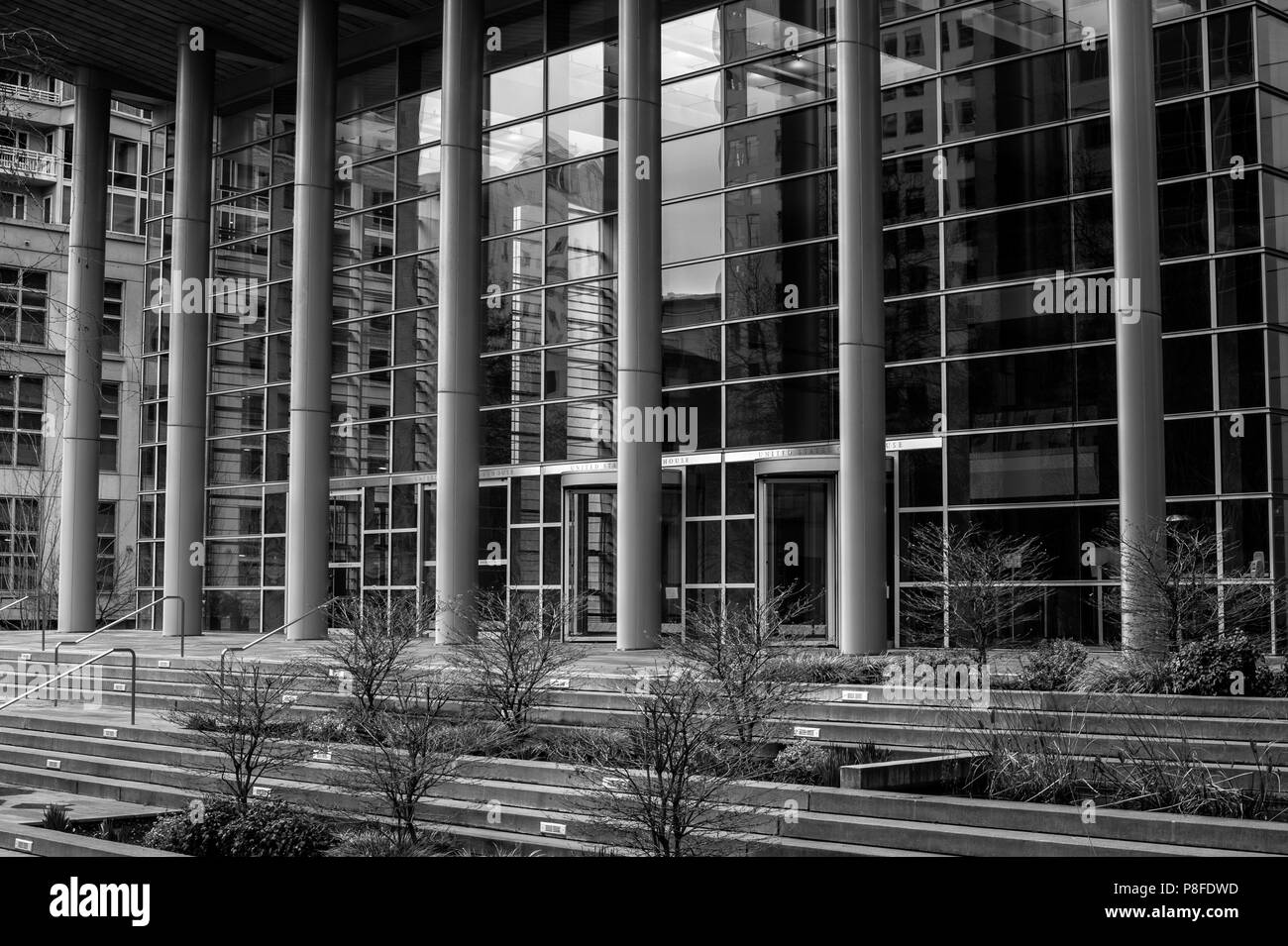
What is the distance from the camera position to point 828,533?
2556 cm

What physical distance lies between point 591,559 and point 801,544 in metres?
4.97

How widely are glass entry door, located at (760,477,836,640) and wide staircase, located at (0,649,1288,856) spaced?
794 centimetres

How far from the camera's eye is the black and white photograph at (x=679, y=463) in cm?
1054

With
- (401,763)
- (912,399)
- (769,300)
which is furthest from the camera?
(769,300)

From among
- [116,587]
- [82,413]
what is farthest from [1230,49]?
[116,587]

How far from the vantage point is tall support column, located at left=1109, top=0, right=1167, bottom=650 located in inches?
743

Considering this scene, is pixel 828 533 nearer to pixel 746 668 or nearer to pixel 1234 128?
pixel 1234 128

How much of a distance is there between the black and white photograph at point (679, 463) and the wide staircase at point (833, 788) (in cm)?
6

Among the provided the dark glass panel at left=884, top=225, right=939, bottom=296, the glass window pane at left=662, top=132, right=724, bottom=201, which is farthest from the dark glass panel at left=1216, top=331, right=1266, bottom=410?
the glass window pane at left=662, top=132, right=724, bottom=201

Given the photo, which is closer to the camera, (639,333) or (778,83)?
(639,333)

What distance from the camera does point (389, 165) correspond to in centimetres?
3400

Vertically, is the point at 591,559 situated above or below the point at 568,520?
below

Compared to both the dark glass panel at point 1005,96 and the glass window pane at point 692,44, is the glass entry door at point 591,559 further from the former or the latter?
the dark glass panel at point 1005,96
